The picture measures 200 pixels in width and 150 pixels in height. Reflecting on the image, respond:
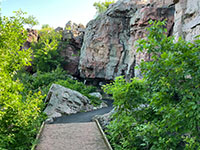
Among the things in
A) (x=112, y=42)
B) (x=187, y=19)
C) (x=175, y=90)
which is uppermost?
(x=112, y=42)

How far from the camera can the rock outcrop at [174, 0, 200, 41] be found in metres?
4.64

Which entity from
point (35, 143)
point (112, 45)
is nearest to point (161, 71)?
point (35, 143)

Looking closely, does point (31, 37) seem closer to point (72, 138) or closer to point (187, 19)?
point (72, 138)

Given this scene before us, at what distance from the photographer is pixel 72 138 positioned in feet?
18.0

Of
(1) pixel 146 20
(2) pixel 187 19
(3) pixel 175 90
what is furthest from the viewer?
(1) pixel 146 20

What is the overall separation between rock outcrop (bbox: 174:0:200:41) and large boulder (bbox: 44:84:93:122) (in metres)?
6.13

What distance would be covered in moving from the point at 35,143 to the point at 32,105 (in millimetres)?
1400

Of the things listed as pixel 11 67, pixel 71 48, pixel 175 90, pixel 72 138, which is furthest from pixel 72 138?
pixel 71 48

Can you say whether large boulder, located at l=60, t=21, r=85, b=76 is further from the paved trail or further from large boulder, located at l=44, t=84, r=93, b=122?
the paved trail

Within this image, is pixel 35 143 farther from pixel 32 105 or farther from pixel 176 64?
pixel 176 64

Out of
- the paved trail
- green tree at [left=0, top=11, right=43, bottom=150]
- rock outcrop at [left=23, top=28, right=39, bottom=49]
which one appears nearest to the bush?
the paved trail

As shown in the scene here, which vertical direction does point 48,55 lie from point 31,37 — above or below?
below

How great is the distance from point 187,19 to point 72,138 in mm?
5029

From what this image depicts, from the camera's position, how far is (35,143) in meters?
4.77
